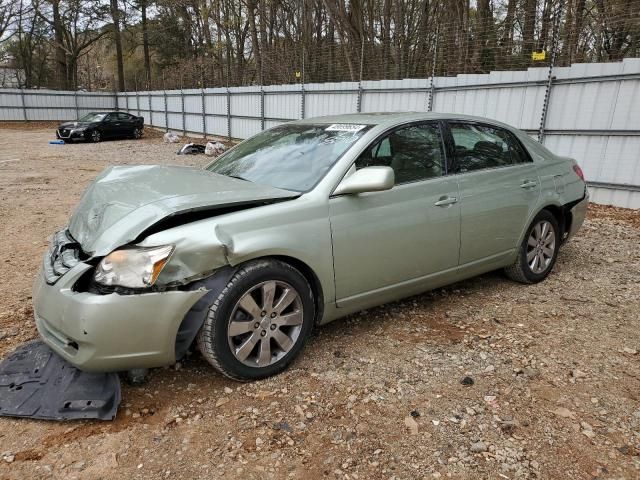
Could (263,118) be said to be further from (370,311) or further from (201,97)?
(370,311)

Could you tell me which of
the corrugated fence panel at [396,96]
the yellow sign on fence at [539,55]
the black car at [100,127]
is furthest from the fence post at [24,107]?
the yellow sign on fence at [539,55]

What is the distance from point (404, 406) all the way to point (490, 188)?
197cm

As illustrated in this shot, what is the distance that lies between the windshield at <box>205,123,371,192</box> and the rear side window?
0.83 m

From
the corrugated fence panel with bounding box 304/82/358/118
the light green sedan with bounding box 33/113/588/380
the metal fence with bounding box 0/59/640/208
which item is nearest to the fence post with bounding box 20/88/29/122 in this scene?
the metal fence with bounding box 0/59/640/208

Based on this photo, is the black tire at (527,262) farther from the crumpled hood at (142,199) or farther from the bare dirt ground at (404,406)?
the crumpled hood at (142,199)

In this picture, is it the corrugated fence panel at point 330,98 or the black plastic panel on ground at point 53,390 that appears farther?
the corrugated fence panel at point 330,98

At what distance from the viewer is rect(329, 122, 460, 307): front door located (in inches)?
120

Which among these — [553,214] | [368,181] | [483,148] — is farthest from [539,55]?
[368,181]

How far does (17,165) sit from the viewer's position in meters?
12.6

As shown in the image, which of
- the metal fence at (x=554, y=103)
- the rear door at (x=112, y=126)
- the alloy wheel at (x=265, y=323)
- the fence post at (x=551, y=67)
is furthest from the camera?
the rear door at (x=112, y=126)

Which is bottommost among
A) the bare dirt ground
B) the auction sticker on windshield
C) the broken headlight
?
the bare dirt ground

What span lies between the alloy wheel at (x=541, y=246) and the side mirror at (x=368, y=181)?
198cm

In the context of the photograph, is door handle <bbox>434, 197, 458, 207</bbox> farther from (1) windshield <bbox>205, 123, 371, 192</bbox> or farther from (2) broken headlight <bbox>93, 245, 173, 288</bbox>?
(2) broken headlight <bbox>93, 245, 173, 288</bbox>

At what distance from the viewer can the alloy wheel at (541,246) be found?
432cm
